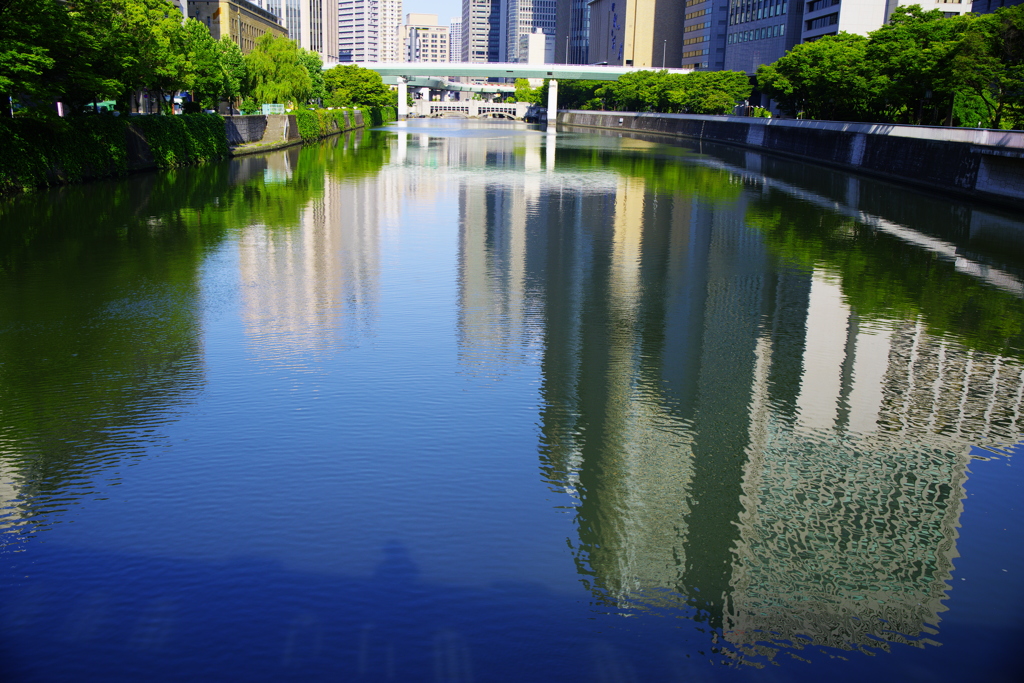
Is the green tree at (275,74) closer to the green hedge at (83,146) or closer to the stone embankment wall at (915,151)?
the green hedge at (83,146)

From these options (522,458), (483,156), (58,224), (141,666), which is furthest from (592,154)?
(141,666)

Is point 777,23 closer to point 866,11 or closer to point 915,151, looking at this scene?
point 866,11

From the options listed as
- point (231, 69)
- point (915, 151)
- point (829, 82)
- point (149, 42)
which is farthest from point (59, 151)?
point (829, 82)

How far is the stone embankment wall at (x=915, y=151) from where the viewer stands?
98.4 ft

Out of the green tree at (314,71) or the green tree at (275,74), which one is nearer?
the green tree at (275,74)

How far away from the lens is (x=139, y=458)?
28.8ft

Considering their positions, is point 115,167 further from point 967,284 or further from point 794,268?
point 967,284

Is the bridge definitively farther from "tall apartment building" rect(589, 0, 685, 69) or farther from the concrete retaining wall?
the concrete retaining wall

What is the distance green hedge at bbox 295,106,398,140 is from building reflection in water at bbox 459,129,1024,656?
172ft

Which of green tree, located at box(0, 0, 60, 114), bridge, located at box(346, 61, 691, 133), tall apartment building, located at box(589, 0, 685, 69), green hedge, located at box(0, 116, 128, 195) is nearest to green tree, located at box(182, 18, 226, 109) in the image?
green hedge, located at box(0, 116, 128, 195)

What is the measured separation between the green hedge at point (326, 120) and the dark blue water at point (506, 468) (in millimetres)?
50964

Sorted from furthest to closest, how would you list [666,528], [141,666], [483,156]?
[483,156] → [666,528] → [141,666]

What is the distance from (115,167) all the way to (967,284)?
3055 centimetres

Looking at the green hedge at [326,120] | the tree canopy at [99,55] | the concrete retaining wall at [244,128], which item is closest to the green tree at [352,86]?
the green hedge at [326,120]
